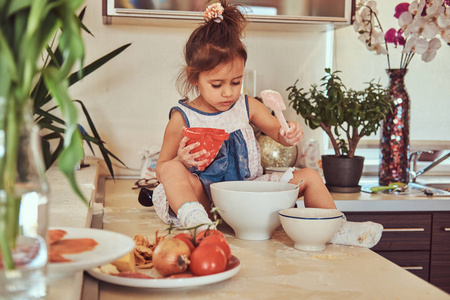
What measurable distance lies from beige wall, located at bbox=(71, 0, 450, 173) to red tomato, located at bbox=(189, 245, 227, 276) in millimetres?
1458

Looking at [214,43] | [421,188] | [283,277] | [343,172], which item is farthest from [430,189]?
[283,277]

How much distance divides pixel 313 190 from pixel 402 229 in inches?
22.5

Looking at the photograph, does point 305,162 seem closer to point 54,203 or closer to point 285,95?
point 285,95

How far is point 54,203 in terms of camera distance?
4.59 ft

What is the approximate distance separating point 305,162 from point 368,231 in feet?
3.71

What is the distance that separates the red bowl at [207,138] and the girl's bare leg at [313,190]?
0.23 m

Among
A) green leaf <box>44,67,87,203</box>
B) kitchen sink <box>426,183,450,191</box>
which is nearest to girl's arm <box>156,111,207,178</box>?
green leaf <box>44,67,87,203</box>

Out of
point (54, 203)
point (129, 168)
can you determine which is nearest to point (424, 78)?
point (129, 168)

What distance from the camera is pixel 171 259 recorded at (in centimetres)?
103

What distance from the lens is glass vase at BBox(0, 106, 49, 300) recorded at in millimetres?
668

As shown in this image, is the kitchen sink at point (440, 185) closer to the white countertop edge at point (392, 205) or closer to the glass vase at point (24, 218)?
the white countertop edge at point (392, 205)

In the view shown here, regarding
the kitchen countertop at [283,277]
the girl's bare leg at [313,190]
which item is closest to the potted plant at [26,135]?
the kitchen countertop at [283,277]

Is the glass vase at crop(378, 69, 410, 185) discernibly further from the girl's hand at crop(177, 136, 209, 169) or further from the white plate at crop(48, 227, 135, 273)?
the white plate at crop(48, 227, 135, 273)

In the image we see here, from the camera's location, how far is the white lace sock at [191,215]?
138 centimetres
